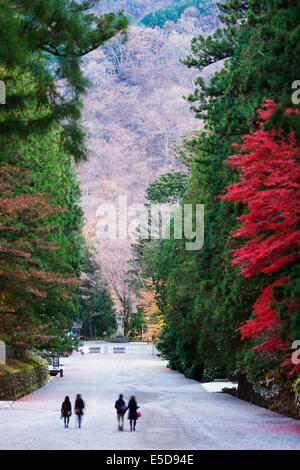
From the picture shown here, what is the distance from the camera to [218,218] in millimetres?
23734

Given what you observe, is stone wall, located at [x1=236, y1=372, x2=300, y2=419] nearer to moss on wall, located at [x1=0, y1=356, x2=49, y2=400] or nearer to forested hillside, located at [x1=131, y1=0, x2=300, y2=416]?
forested hillside, located at [x1=131, y1=0, x2=300, y2=416]

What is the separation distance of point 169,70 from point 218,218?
15009cm

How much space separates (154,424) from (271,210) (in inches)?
272

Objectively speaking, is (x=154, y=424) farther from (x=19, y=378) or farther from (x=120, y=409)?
(x=19, y=378)

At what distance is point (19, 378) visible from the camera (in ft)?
96.6

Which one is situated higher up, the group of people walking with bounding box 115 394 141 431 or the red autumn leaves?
the red autumn leaves

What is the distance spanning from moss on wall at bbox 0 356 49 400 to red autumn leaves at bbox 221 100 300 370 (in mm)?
12310

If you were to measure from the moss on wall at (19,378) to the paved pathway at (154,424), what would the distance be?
0.55 meters

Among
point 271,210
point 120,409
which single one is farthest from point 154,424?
point 271,210

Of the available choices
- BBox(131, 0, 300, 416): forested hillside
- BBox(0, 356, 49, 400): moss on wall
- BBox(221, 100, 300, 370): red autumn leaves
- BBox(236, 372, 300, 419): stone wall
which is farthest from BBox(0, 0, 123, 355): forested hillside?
BBox(236, 372, 300, 419): stone wall

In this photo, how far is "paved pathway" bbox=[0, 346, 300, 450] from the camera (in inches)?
568

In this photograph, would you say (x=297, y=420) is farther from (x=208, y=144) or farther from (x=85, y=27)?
(x=85, y=27)

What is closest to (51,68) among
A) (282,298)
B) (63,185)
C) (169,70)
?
(282,298)

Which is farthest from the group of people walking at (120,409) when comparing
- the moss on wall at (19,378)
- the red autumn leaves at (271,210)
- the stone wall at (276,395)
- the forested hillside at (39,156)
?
the moss on wall at (19,378)
